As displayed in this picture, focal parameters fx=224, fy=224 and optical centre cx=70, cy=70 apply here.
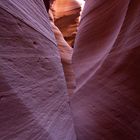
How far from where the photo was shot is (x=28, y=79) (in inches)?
37.9

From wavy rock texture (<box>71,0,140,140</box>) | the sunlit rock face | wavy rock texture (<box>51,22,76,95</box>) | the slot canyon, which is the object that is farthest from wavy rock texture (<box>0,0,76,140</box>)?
the sunlit rock face

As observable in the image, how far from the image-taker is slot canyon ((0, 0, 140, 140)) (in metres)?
0.86

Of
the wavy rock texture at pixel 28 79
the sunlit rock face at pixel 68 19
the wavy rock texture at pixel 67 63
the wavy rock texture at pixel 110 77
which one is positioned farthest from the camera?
the sunlit rock face at pixel 68 19

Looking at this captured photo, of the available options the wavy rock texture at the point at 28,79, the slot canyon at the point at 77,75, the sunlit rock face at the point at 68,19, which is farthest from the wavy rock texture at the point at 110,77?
the sunlit rock face at the point at 68,19

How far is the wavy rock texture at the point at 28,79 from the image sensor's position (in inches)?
31.8

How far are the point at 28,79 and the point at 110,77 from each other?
794mm

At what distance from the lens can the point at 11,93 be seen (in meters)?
0.82

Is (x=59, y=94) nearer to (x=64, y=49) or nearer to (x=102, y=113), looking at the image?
(x=102, y=113)

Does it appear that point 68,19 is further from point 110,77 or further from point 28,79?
point 28,79

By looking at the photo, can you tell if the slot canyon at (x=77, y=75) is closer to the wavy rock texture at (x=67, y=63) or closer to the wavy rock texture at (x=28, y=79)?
the wavy rock texture at (x=28, y=79)

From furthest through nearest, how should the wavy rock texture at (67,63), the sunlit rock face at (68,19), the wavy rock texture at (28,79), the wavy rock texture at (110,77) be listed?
the sunlit rock face at (68,19) < the wavy rock texture at (67,63) < the wavy rock texture at (110,77) < the wavy rock texture at (28,79)

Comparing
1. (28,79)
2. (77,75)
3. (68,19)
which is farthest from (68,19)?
(28,79)

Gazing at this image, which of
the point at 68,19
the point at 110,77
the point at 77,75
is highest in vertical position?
the point at 68,19

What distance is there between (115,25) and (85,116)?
778 millimetres
